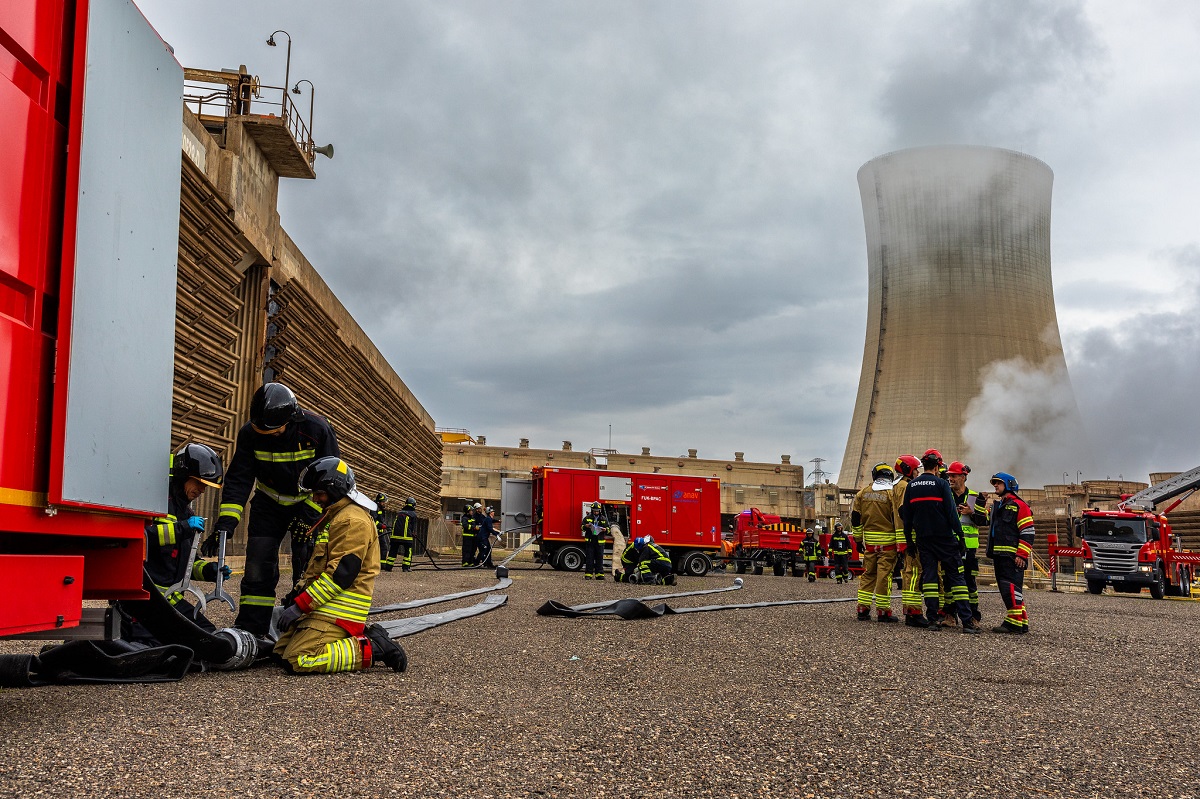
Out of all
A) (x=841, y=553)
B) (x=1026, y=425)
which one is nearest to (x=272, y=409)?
(x=841, y=553)

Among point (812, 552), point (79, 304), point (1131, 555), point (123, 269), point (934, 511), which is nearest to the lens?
→ point (79, 304)

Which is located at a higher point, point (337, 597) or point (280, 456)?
point (280, 456)

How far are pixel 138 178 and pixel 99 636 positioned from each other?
1804mm

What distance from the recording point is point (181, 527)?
5.00 m

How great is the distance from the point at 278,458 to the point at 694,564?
1784 centimetres

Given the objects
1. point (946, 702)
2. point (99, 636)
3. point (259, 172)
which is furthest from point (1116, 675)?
point (259, 172)

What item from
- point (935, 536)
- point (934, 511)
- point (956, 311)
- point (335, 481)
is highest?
point (956, 311)

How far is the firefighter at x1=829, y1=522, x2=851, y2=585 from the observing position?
19.8 m

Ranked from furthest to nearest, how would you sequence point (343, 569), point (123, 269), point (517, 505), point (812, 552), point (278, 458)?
point (517, 505) < point (812, 552) < point (278, 458) < point (343, 569) < point (123, 269)

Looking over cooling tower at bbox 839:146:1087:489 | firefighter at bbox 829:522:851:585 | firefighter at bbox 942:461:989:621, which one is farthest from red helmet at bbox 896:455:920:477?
cooling tower at bbox 839:146:1087:489

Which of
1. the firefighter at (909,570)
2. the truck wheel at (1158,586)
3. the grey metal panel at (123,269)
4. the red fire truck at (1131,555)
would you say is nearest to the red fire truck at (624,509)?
the red fire truck at (1131,555)

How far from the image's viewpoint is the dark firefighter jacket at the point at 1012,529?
27.5 ft

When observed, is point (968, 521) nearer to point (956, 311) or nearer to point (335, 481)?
point (335, 481)

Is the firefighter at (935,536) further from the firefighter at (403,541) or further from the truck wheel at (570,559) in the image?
the truck wheel at (570,559)
